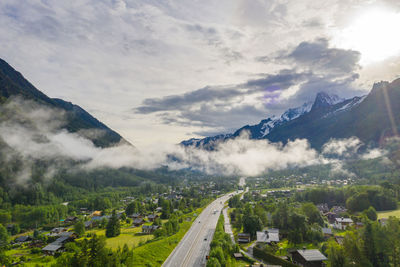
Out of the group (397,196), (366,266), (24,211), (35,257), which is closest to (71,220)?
(24,211)

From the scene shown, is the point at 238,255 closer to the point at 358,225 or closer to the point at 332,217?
the point at 358,225

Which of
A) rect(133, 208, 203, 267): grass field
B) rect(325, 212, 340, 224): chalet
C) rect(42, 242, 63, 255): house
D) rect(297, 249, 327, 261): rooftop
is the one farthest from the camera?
rect(325, 212, 340, 224): chalet

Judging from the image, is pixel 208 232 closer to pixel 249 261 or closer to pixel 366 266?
pixel 249 261

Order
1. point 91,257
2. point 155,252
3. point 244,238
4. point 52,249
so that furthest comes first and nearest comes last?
1. point 244,238
2. point 52,249
3. point 155,252
4. point 91,257

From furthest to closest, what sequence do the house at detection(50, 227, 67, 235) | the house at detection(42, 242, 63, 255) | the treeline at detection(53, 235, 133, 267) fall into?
1. the house at detection(50, 227, 67, 235)
2. the house at detection(42, 242, 63, 255)
3. the treeline at detection(53, 235, 133, 267)

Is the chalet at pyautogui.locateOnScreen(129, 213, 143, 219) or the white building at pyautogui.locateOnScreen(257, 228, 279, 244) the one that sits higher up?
the white building at pyautogui.locateOnScreen(257, 228, 279, 244)

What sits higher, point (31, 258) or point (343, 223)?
point (343, 223)

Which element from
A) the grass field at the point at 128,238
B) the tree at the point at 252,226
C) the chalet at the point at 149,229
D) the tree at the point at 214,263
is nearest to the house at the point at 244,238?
the tree at the point at 252,226

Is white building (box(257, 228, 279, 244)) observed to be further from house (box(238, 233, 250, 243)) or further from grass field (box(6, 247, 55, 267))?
grass field (box(6, 247, 55, 267))

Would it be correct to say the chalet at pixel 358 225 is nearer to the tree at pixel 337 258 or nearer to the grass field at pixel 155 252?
the tree at pixel 337 258

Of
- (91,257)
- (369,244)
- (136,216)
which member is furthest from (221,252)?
(136,216)

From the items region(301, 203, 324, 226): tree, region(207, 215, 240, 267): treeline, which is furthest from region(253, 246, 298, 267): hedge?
region(301, 203, 324, 226): tree
